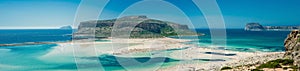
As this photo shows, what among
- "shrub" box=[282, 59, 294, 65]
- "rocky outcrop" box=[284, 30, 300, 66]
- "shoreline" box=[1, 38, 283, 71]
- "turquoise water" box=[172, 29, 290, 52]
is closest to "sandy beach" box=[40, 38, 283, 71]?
"shoreline" box=[1, 38, 283, 71]

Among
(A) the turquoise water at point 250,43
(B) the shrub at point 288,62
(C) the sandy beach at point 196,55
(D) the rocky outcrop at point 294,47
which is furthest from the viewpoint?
(A) the turquoise water at point 250,43

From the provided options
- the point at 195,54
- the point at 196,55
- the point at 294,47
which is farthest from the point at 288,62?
the point at 195,54

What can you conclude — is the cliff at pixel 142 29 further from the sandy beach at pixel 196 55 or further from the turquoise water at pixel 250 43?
the sandy beach at pixel 196 55

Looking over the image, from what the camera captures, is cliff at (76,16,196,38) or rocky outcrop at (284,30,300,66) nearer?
rocky outcrop at (284,30,300,66)

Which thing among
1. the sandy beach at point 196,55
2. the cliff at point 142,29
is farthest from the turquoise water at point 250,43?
the sandy beach at point 196,55

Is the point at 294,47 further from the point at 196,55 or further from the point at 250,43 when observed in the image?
the point at 250,43

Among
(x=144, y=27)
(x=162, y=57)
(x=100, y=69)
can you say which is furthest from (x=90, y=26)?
(x=100, y=69)

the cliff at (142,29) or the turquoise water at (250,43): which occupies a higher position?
the cliff at (142,29)

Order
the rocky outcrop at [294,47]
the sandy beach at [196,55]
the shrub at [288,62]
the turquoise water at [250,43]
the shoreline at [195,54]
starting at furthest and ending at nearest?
the turquoise water at [250,43]
the shoreline at [195,54]
the sandy beach at [196,55]
the rocky outcrop at [294,47]
the shrub at [288,62]

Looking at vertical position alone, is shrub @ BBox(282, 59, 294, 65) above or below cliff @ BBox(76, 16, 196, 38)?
below

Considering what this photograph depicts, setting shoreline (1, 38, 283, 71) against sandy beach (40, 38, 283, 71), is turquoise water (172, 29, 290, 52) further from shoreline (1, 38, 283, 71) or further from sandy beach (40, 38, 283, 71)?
sandy beach (40, 38, 283, 71)

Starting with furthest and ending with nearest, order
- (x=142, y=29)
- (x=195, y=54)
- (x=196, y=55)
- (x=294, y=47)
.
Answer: (x=142, y=29), (x=195, y=54), (x=196, y=55), (x=294, y=47)
